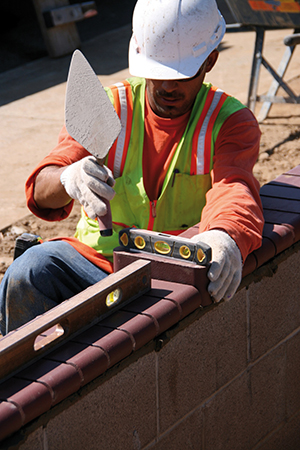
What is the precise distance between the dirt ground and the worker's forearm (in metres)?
1.70

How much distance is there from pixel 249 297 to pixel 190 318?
41cm

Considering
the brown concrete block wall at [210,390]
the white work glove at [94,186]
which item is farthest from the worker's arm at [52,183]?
the brown concrete block wall at [210,390]

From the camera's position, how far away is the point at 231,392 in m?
2.56

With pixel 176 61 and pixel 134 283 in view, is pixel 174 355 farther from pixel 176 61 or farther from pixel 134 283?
pixel 176 61

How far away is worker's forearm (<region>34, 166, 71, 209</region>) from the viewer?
262 centimetres

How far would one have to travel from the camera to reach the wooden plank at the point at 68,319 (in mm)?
1699

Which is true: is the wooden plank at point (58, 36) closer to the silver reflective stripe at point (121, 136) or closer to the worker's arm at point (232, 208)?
the silver reflective stripe at point (121, 136)

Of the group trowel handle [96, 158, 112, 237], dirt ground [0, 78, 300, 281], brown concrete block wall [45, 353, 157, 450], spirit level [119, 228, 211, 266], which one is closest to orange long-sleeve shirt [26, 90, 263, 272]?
spirit level [119, 228, 211, 266]

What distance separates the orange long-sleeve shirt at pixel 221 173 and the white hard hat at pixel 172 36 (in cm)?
26

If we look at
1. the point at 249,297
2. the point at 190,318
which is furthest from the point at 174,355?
the point at 249,297

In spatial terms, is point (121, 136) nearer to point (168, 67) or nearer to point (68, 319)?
point (168, 67)

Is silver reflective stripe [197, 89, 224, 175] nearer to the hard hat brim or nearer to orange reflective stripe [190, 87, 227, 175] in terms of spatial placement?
orange reflective stripe [190, 87, 227, 175]

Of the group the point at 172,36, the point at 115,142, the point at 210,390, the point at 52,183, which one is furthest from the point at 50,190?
the point at 210,390

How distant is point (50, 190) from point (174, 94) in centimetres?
71
